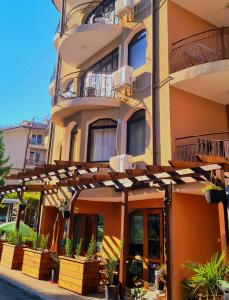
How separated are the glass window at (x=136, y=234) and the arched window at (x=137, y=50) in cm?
638

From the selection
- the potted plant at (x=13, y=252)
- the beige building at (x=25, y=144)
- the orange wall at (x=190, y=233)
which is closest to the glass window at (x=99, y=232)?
the potted plant at (x=13, y=252)

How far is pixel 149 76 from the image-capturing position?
11.5m

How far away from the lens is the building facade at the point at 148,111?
981cm

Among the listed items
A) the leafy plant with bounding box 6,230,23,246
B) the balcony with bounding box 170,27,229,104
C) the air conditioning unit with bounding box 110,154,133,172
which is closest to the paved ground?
the leafy plant with bounding box 6,230,23,246

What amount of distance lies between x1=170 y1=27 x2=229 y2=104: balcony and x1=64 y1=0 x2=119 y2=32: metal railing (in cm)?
458

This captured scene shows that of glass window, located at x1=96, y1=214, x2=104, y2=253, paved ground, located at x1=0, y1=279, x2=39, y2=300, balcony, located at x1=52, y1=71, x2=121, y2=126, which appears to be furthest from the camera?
glass window, located at x1=96, y1=214, x2=104, y2=253

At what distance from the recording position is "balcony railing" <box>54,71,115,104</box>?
13930 millimetres

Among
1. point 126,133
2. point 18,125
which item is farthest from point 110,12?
point 18,125

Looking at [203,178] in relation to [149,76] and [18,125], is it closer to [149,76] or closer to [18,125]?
[149,76]

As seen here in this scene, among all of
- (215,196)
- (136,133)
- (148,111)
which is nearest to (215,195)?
(215,196)

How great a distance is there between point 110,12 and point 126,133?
654 centimetres

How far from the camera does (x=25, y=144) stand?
48.6 m

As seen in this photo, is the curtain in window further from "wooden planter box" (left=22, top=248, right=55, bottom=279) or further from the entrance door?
"wooden planter box" (left=22, top=248, right=55, bottom=279)

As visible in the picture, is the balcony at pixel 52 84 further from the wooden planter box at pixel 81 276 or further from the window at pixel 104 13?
the wooden planter box at pixel 81 276
